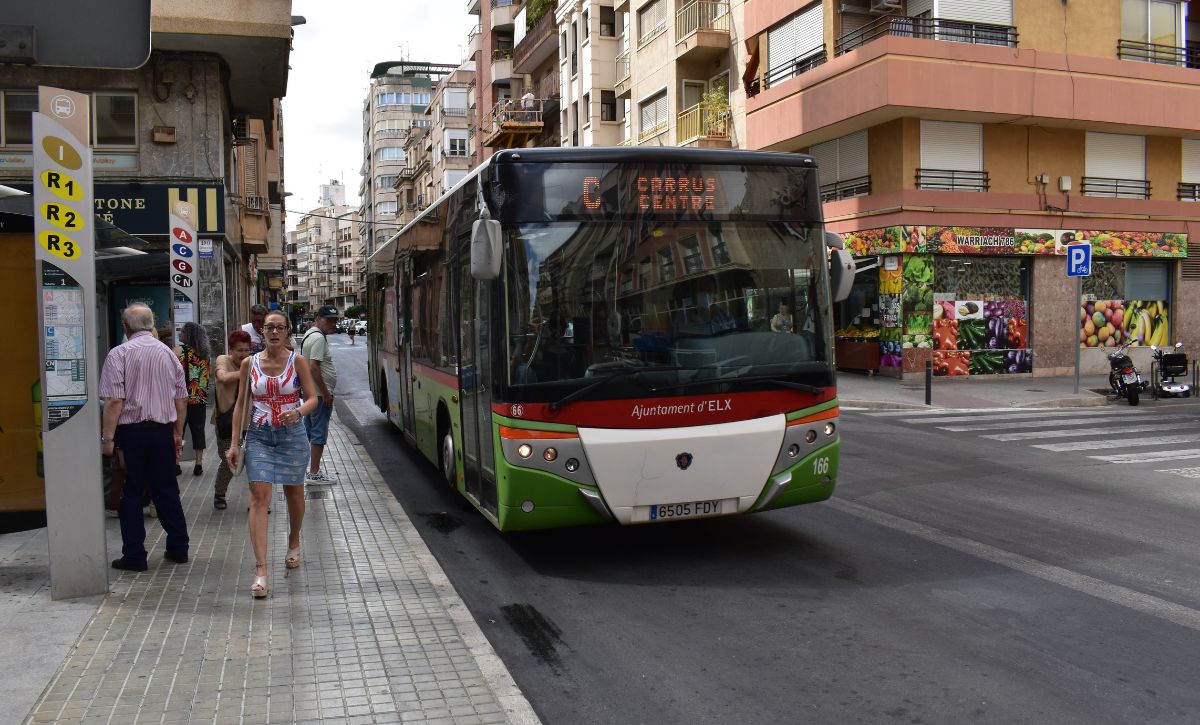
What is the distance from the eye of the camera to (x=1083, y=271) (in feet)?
66.4

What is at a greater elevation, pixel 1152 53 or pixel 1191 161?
pixel 1152 53

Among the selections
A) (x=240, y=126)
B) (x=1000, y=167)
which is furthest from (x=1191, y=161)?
(x=240, y=126)

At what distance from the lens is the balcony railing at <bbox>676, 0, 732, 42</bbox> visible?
32.0 metres

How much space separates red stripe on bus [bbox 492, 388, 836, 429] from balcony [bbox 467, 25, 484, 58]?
57643 mm

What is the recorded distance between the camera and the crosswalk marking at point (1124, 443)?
13586mm

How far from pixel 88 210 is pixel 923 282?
21635mm

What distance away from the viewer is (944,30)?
80.6 feet

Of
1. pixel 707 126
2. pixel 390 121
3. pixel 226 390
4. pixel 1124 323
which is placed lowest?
pixel 226 390

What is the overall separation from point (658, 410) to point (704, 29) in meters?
27.2

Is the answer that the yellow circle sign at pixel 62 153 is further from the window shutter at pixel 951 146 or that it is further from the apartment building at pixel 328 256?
the apartment building at pixel 328 256

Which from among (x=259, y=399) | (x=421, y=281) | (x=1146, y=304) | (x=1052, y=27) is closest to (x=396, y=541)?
(x=259, y=399)

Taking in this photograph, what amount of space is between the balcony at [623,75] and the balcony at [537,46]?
7.60 metres

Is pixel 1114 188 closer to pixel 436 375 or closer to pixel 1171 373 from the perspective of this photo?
pixel 1171 373

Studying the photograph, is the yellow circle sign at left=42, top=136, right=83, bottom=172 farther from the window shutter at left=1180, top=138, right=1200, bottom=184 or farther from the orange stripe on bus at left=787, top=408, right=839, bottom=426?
the window shutter at left=1180, top=138, right=1200, bottom=184
